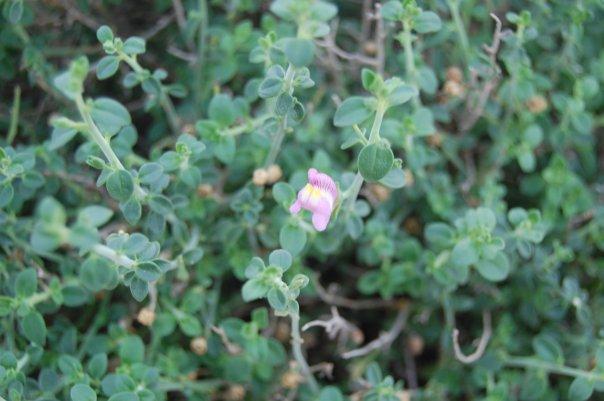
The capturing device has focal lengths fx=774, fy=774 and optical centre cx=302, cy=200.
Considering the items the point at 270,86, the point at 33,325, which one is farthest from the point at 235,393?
the point at 270,86

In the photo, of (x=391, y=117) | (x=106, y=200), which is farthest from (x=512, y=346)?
(x=106, y=200)

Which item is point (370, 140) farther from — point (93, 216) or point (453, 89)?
point (453, 89)

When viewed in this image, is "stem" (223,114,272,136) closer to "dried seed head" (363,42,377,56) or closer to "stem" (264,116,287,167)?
"stem" (264,116,287,167)

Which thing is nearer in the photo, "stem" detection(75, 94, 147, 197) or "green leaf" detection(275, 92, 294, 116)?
"stem" detection(75, 94, 147, 197)

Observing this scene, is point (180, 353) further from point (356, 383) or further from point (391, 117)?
point (391, 117)

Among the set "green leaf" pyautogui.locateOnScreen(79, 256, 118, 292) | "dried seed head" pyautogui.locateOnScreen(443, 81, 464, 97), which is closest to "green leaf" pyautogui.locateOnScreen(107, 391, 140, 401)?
"green leaf" pyautogui.locateOnScreen(79, 256, 118, 292)
